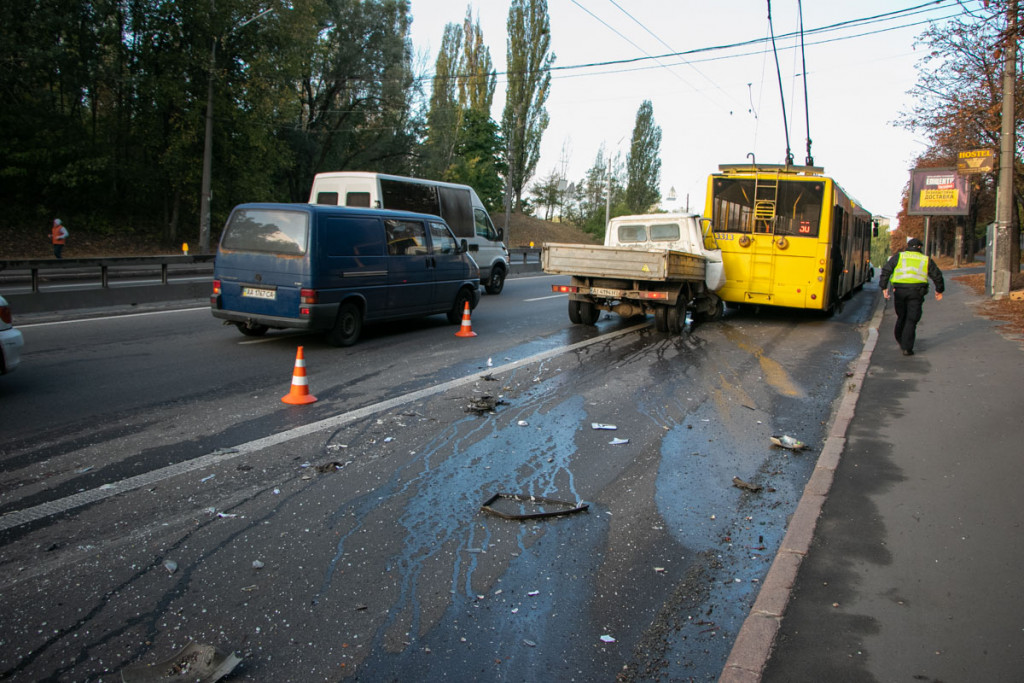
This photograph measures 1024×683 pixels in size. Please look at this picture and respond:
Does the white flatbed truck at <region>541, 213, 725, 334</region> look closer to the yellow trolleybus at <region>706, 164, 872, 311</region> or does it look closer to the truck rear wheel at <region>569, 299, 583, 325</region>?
the truck rear wheel at <region>569, 299, 583, 325</region>

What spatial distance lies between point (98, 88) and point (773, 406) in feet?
113

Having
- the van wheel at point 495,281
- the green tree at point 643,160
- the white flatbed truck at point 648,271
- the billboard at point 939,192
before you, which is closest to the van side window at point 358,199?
Result: the white flatbed truck at point 648,271

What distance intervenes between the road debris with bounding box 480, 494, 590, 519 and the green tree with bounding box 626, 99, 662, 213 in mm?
60196

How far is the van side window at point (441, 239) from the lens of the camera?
40.7 feet

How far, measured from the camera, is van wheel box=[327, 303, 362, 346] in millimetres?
10398

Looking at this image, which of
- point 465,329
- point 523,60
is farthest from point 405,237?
point 523,60

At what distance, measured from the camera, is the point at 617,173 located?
65000mm

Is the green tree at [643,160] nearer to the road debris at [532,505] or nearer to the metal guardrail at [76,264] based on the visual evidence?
the metal guardrail at [76,264]

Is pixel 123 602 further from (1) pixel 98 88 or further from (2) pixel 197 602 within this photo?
(1) pixel 98 88

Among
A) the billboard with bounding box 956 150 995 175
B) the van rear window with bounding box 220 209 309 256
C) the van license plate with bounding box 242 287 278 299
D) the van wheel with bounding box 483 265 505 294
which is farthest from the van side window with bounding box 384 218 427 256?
the billboard with bounding box 956 150 995 175

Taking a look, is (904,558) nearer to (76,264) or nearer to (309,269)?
(309,269)

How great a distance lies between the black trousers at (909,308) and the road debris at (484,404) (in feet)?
21.3

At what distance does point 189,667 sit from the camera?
302cm

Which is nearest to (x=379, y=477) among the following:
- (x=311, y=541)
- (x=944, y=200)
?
(x=311, y=541)
